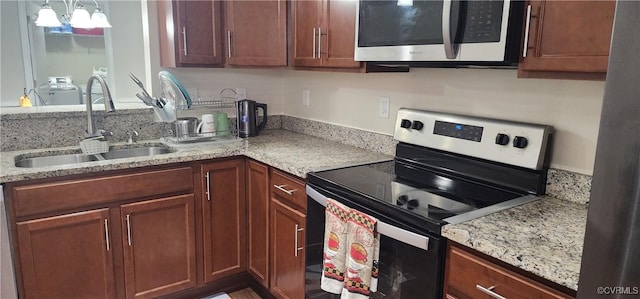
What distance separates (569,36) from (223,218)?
1.82 m

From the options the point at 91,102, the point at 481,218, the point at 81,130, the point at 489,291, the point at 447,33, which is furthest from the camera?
the point at 81,130

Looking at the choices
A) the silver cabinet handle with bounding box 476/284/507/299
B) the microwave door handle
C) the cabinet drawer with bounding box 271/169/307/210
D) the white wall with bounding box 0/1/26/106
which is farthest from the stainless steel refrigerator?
the white wall with bounding box 0/1/26/106

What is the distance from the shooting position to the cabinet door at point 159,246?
2.09 metres

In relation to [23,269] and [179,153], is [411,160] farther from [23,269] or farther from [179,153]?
[23,269]

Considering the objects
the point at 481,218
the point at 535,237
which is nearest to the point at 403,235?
the point at 481,218

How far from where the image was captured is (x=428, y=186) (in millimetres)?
1731

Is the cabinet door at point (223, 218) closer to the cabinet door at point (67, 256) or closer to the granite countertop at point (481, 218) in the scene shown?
the granite countertop at point (481, 218)

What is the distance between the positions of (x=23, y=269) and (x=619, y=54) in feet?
7.20

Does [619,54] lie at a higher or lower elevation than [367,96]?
higher

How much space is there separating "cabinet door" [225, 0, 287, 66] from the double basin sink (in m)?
0.69

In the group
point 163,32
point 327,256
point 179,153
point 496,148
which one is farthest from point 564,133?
point 163,32

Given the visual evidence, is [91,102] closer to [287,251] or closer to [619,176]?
[287,251]

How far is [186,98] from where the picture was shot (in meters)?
2.39

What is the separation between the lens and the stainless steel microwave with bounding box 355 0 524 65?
1323mm
